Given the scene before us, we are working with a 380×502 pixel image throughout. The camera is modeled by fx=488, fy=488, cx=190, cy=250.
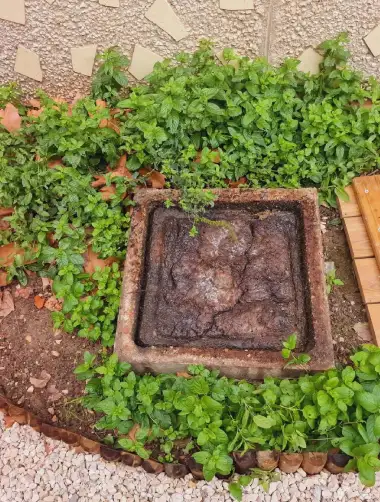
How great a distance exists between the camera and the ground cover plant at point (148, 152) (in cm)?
273

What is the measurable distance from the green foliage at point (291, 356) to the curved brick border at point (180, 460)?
41cm

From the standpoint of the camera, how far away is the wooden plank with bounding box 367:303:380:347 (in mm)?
2600

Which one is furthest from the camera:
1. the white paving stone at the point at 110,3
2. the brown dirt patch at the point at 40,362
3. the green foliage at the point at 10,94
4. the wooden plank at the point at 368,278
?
the green foliage at the point at 10,94

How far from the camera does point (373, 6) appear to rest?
9.17 ft

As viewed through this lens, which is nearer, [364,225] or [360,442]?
[360,442]

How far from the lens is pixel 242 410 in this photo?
7.48ft

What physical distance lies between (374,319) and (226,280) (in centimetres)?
83

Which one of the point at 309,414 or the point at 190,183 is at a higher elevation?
the point at 190,183

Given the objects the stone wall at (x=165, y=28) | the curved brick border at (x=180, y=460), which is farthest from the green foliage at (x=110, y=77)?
the curved brick border at (x=180, y=460)

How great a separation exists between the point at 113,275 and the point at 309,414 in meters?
1.24

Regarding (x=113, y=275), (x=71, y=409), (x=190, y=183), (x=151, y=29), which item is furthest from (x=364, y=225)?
(x=71, y=409)

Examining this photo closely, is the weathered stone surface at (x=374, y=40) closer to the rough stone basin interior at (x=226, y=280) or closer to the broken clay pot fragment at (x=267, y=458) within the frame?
the rough stone basin interior at (x=226, y=280)

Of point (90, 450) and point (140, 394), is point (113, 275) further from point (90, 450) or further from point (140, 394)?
point (90, 450)

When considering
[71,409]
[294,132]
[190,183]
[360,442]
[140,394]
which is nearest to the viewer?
[360,442]
